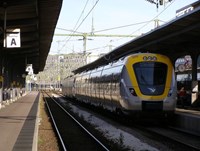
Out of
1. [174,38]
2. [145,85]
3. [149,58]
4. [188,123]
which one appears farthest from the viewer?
[174,38]

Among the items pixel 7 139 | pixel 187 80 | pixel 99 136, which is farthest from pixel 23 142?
pixel 187 80

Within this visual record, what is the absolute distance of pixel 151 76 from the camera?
64.8ft

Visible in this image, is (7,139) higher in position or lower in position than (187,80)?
lower

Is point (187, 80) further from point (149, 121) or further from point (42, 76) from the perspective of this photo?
point (42, 76)

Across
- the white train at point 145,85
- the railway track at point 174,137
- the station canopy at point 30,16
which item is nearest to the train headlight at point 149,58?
the white train at point 145,85

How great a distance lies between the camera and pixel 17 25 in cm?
2617

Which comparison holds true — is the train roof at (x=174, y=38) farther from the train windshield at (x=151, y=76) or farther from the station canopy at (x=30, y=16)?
the station canopy at (x=30, y=16)

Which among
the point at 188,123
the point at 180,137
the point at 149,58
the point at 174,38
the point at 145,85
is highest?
the point at 174,38

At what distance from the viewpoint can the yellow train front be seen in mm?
19188

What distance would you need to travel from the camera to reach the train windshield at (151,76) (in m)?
19.4

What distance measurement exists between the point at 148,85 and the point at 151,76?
50cm

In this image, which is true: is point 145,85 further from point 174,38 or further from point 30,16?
point 30,16

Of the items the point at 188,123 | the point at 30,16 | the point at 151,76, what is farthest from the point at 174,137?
the point at 30,16

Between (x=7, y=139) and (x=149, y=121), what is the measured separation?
410 inches
